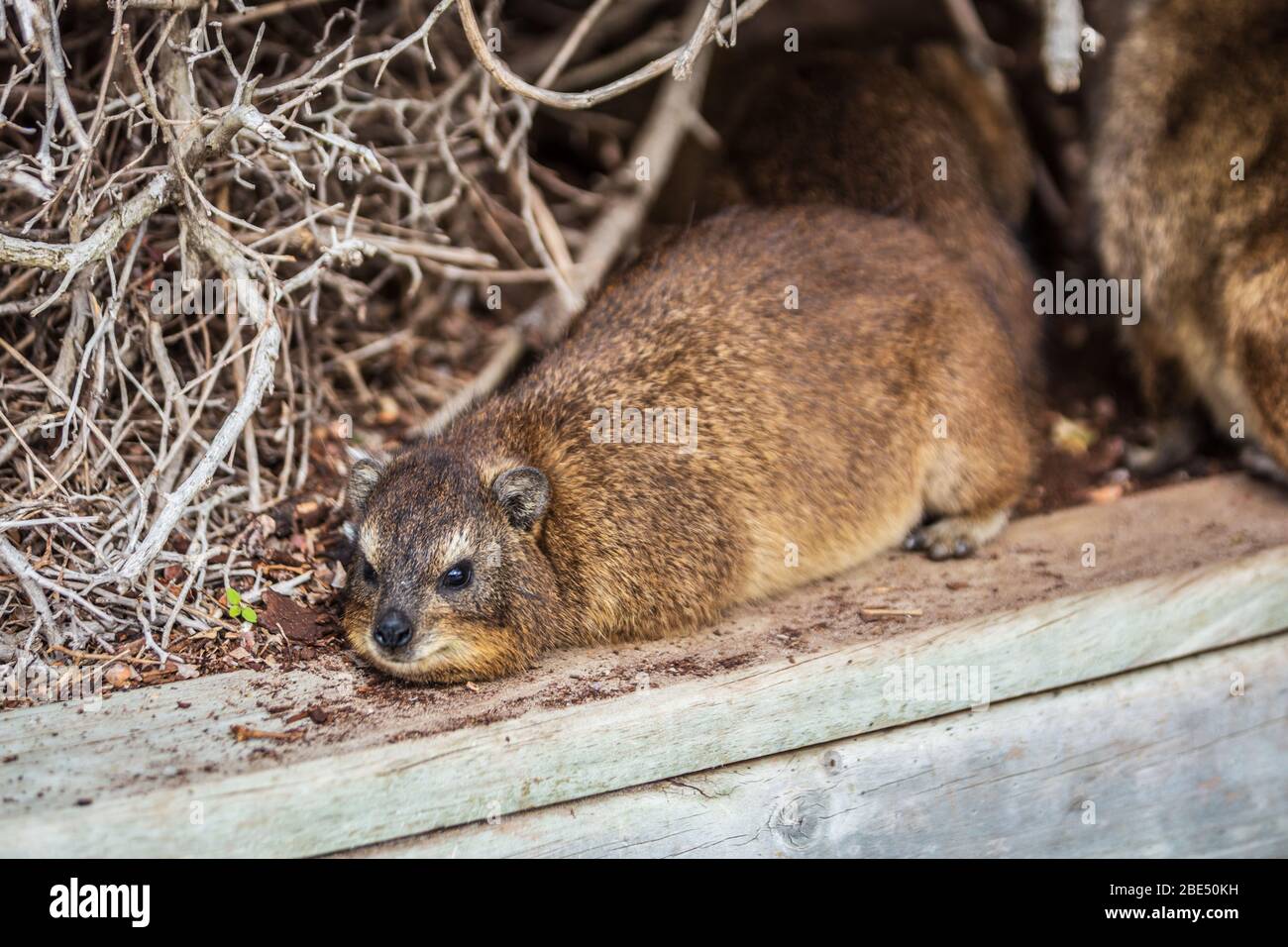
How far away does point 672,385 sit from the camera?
4.92m

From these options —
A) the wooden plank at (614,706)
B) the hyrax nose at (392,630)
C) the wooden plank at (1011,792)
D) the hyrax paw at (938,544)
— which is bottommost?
the wooden plank at (1011,792)

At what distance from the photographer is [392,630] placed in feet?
13.5

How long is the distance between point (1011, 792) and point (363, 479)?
252 centimetres

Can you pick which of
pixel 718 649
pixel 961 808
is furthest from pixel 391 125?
pixel 961 808

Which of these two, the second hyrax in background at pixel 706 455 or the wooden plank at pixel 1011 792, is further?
the second hyrax in background at pixel 706 455

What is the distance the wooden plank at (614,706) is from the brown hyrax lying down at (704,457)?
16 cm

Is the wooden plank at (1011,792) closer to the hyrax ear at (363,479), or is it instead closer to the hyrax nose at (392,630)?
the hyrax nose at (392,630)

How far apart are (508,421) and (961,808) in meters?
2.12

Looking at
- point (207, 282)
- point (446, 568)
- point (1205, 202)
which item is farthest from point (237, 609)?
point (1205, 202)

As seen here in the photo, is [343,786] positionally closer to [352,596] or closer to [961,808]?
[352,596]

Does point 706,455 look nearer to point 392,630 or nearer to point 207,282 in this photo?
point 392,630

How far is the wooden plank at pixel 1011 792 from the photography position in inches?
162

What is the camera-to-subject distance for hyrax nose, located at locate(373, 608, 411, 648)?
13.5 feet

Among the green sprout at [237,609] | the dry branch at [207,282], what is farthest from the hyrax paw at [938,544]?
the green sprout at [237,609]
